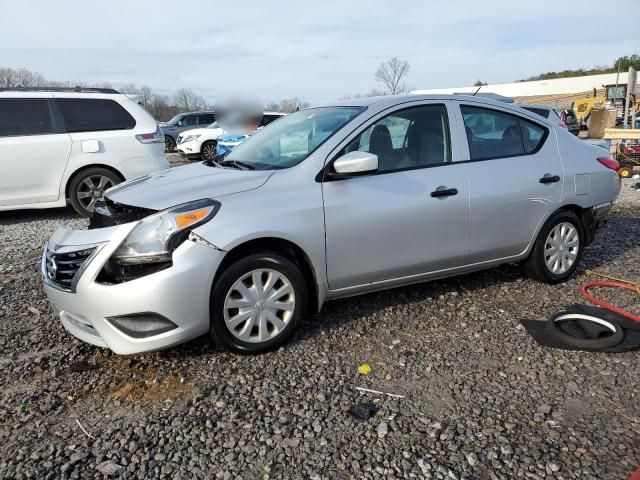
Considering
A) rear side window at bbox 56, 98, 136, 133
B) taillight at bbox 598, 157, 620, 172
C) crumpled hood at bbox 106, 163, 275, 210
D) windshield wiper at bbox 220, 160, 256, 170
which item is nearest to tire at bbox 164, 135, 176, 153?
rear side window at bbox 56, 98, 136, 133

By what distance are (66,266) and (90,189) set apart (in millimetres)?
5034

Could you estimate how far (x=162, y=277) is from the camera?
3.05 meters

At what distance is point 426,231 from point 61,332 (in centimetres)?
281

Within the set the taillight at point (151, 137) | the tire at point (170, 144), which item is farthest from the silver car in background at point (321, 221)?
the tire at point (170, 144)

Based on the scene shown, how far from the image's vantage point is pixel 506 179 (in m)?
4.30

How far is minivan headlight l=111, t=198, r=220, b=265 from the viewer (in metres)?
3.09

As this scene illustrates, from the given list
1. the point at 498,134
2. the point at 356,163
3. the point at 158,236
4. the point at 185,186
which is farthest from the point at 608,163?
the point at 158,236

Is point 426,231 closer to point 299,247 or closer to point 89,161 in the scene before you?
point 299,247

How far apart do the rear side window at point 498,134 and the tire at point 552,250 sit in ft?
2.26

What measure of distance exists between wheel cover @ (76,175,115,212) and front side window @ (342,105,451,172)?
5.38 meters

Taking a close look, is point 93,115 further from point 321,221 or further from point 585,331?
point 585,331

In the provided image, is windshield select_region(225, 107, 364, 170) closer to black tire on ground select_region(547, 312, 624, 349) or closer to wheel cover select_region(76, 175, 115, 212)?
black tire on ground select_region(547, 312, 624, 349)

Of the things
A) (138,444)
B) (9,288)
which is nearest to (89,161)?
(9,288)

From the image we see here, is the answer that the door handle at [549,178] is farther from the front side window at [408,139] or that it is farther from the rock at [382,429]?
the rock at [382,429]
